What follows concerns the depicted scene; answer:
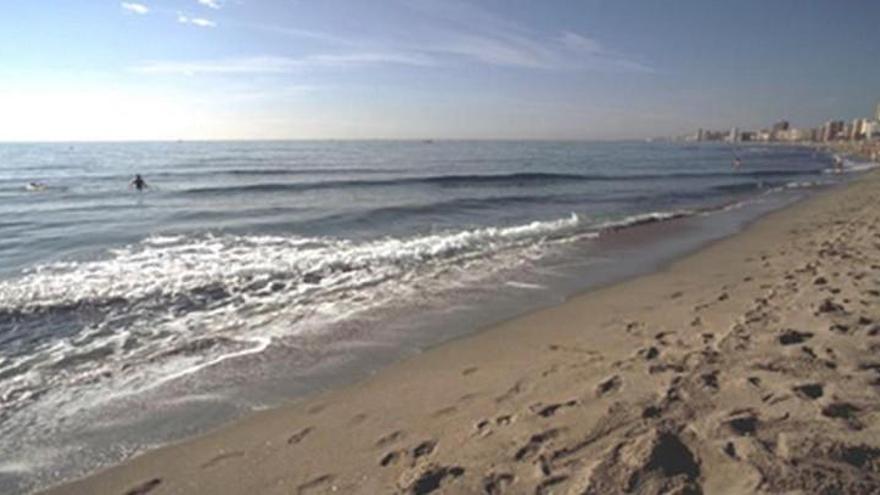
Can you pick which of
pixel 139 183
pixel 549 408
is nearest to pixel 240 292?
pixel 549 408

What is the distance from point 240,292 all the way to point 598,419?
26.7ft

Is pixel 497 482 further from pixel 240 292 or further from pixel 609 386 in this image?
pixel 240 292

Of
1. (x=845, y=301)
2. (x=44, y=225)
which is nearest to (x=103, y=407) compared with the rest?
(x=845, y=301)

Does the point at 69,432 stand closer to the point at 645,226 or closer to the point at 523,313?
the point at 523,313

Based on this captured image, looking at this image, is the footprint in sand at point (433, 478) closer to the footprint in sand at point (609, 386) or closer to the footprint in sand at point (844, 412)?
the footprint in sand at point (609, 386)

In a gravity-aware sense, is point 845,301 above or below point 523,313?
above

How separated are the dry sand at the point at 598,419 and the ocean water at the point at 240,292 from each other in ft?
2.71

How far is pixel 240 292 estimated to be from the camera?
10.9 metres

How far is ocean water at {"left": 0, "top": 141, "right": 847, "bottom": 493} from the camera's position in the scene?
19.6 feet

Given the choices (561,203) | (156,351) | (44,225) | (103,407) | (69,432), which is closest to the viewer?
(69,432)

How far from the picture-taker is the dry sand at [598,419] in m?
3.71

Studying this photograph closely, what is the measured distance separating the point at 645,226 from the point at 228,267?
13.4m

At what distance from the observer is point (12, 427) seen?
5.64m

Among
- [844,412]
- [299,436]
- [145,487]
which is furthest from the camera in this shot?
[299,436]
